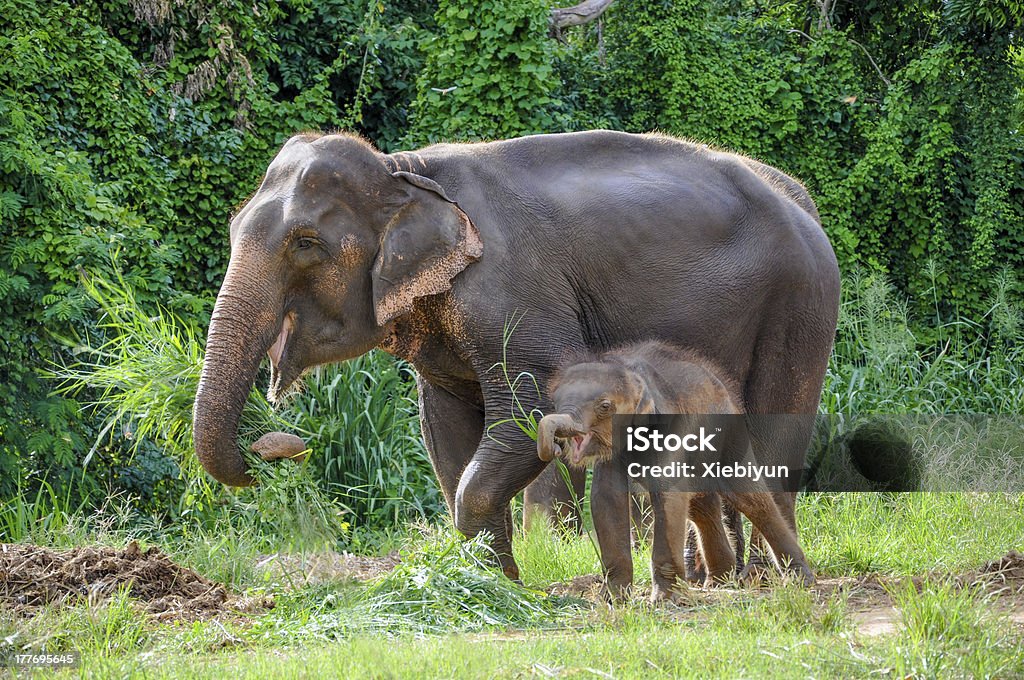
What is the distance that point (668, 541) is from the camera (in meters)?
5.70

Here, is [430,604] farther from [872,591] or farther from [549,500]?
[549,500]

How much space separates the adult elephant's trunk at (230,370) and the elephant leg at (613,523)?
1.52 metres

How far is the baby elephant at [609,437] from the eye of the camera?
554 cm

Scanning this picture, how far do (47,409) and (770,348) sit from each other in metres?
5.21

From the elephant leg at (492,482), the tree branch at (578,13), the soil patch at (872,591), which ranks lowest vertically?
the soil patch at (872,591)

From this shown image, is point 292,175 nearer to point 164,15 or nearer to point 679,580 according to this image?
point 679,580

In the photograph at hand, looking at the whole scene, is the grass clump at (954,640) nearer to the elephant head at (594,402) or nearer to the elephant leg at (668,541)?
the elephant leg at (668,541)

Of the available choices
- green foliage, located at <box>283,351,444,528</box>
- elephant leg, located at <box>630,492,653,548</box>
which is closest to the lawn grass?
elephant leg, located at <box>630,492,653,548</box>

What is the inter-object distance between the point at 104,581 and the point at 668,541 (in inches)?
97.6

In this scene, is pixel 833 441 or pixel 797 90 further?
pixel 797 90

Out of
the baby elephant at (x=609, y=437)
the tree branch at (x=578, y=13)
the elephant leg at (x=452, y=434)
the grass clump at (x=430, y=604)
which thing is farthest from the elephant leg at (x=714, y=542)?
the tree branch at (x=578, y=13)

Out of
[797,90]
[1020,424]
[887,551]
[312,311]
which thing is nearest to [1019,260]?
[797,90]

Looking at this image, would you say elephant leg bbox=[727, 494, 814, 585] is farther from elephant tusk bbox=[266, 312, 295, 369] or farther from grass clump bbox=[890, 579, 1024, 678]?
elephant tusk bbox=[266, 312, 295, 369]

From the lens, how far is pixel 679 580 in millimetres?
5605
